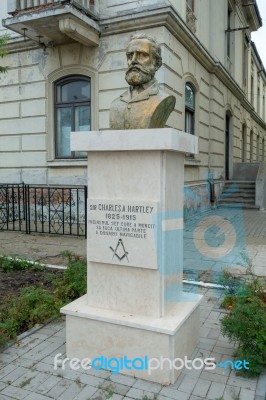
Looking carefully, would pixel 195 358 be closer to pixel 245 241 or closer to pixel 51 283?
pixel 51 283

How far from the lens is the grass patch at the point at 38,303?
3.64 meters

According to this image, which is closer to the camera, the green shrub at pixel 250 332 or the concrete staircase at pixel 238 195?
the green shrub at pixel 250 332

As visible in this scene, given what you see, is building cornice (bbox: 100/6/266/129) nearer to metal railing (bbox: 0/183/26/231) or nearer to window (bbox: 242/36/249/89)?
metal railing (bbox: 0/183/26/231)

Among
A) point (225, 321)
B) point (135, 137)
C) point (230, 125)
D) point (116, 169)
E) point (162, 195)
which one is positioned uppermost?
point (230, 125)

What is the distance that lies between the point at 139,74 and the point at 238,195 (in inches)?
489

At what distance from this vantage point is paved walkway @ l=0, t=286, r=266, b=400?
2.66m

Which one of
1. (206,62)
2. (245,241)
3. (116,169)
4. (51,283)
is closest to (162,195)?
(116,169)

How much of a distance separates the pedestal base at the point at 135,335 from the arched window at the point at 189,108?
369 inches

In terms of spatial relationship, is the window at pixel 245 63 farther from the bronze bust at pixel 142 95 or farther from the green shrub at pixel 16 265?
the bronze bust at pixel 142 95

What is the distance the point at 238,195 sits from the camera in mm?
14984

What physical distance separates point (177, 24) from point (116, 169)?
301 inches

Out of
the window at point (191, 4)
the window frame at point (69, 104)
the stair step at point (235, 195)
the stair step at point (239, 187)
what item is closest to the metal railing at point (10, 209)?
the window frame at point (69, 104)

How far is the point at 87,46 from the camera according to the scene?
31.9ft

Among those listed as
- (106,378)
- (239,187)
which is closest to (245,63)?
(239,187)
